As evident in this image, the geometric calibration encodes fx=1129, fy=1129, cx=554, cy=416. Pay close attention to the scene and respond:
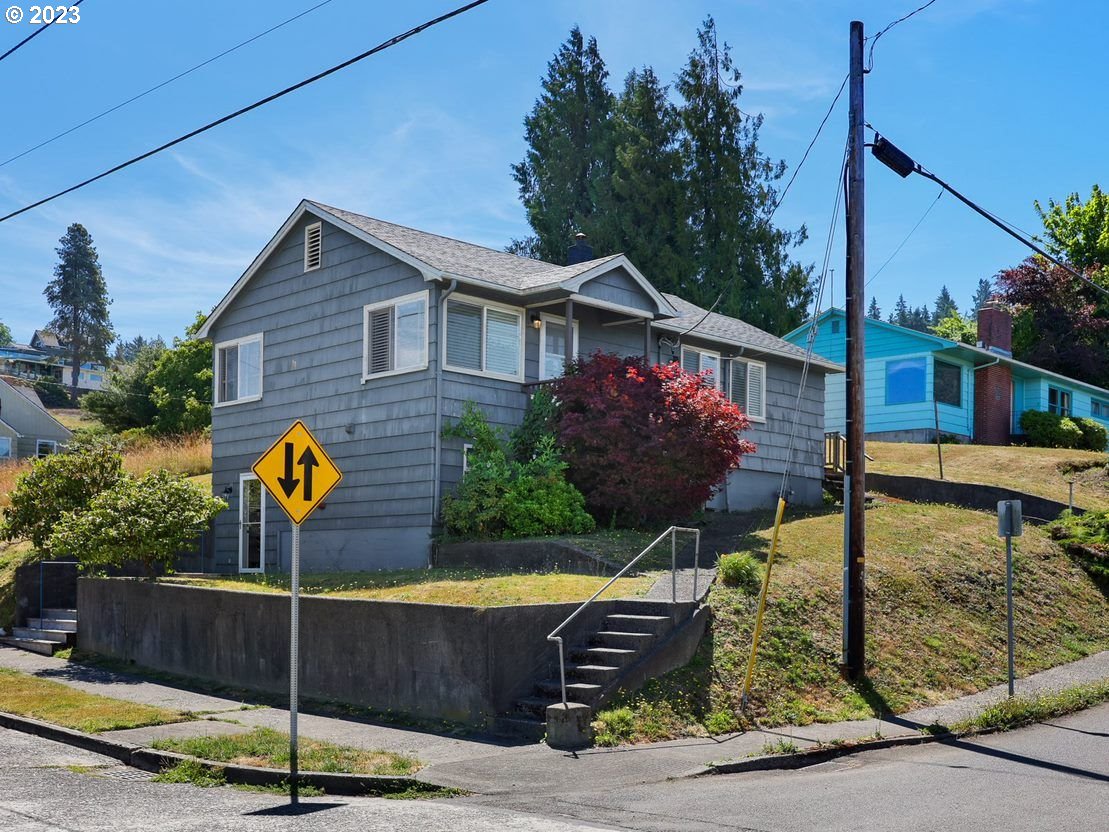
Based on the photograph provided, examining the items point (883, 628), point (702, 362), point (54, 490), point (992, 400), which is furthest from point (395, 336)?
point (992, 400)

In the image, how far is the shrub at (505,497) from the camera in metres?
19.2

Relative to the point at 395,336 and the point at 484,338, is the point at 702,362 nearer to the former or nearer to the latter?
the point at 484,338

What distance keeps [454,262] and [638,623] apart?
378 inches

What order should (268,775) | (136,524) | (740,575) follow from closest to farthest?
(268,775), (740,575), (136,524)

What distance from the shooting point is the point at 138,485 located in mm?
20266

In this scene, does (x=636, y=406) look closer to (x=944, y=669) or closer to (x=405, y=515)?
(x=405, y=515)

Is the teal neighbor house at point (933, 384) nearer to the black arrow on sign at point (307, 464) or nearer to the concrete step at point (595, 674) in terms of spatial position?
the concrete step at point (595, 674)

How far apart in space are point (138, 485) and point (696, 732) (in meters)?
12.3

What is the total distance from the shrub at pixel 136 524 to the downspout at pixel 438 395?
4059 mm

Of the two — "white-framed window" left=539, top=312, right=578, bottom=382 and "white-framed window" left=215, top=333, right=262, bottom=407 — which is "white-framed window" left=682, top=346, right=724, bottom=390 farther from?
"white-framed window" left=215, top=333, right=262, bottom=407

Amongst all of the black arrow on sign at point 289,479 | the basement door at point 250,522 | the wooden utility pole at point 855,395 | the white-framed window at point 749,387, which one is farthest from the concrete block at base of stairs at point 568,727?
the white-framed window at point 749,387

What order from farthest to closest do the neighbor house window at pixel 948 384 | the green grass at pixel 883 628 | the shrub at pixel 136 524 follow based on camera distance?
the neighbor house window at pixel 948 384 → the shrub at pixel 136 524 → the green grass at pixel 883 628

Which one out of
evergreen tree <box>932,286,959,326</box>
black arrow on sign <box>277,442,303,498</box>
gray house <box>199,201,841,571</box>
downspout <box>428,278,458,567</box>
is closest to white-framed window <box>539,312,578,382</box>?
gray house <box>199,201,841,571</box>

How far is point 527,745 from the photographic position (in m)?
11.7
